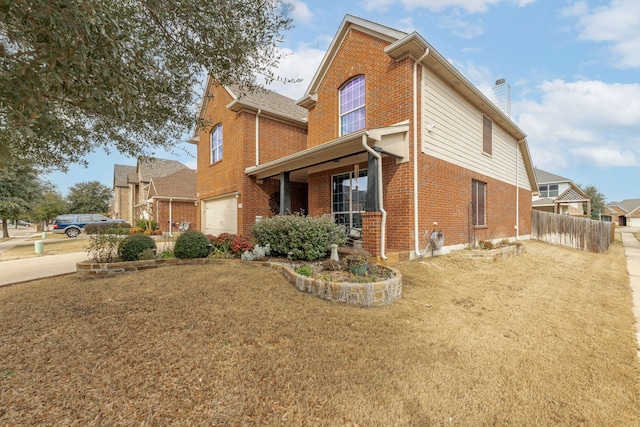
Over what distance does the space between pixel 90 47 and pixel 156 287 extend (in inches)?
153

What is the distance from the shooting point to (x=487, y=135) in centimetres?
1133

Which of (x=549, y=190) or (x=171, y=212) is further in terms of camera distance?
(x=549, y=190)

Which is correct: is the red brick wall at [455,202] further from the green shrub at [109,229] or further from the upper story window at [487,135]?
the green shrub at [109,229]

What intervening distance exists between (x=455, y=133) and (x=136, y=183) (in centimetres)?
3530

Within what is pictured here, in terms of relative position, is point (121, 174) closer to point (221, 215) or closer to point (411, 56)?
point (221, 215)

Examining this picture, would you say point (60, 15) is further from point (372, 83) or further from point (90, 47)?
point (372, 83)

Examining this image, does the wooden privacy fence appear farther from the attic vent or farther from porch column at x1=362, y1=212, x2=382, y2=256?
porch column at x1=362, y1=212, x2=382, y2=256

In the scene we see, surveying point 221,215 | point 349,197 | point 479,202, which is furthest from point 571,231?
point 221,215

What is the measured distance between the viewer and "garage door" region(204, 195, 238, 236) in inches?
486

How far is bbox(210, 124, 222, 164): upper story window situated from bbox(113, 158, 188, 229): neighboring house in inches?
332

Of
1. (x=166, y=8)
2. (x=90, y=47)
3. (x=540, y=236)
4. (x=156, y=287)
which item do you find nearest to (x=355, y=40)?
(x=166, y=8)

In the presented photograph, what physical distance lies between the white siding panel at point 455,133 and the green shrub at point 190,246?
6.72m

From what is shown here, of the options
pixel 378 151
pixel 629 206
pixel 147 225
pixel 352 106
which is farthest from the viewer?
pixel 629 206

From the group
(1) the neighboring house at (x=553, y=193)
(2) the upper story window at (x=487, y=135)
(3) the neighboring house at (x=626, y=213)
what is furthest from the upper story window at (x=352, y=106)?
(3) the neighboring house at (x=626, y=213)
